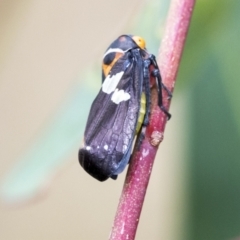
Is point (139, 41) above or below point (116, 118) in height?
above

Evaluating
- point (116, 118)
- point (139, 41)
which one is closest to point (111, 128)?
point (116, 118)

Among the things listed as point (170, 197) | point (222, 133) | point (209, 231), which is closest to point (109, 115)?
point (222, 133)

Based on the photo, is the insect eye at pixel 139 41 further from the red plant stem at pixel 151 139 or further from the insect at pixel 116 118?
the red plant stem at pixel 151 139

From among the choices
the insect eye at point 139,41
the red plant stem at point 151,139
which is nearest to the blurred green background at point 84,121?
the insect eye at point 139,41

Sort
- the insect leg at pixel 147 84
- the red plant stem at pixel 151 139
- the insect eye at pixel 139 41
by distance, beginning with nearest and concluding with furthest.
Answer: the red plant stem at pixel 151 139 → the insect leg at pixel 147 84 → the insect eye at pixel 139 41

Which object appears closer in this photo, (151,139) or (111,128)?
(151,139)

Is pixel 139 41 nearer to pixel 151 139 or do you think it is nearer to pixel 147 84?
pixel 147 84
